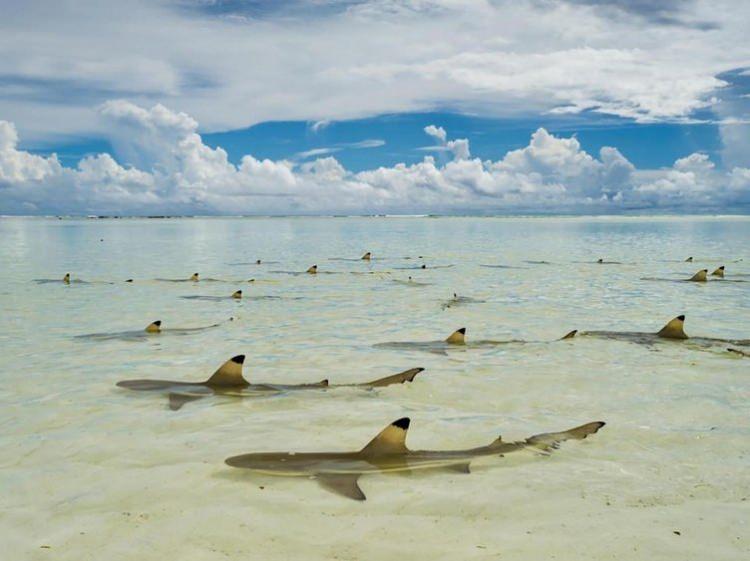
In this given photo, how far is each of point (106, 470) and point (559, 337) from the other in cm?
1068

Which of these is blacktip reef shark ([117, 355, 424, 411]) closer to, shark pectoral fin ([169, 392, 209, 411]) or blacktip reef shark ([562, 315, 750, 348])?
shark pectoral fin ([169, 392, 209, 411])

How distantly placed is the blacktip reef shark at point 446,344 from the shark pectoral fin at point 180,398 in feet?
16.3

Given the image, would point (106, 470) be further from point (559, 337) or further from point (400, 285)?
point (400, 285)

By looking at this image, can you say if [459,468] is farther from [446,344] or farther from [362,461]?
[446,344]

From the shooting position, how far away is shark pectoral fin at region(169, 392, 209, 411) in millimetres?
9070

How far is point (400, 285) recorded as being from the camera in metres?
26.2

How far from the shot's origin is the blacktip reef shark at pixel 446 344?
13.2 m

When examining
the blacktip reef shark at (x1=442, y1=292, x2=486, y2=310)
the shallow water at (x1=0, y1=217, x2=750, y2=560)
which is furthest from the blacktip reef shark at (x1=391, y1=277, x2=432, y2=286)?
the shallow water at (x1=0, y1=217, x2=750, y2=560)

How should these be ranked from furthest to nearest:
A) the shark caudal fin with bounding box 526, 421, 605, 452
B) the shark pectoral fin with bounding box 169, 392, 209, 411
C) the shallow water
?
1. the shark pectoral fin with bounding box 169, 392, 209, 411
2. the shark caudal fin with bounding box 526, 421, 605, 452
3. the shallow water

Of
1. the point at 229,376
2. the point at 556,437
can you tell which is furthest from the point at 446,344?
the point at 556,437

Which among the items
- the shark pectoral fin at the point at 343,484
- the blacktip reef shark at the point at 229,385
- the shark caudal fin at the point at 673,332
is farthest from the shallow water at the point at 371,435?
the shark caudal fin at the point at 673,332

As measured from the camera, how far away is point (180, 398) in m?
9.38

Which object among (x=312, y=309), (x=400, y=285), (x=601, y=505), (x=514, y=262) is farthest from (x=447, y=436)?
(x=514, y=262)

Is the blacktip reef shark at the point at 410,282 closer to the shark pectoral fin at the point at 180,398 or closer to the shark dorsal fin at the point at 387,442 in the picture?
the shark pectoral fin at the point at 180,398
